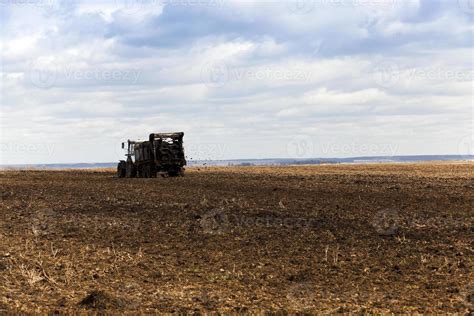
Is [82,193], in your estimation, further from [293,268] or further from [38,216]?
[293,268]

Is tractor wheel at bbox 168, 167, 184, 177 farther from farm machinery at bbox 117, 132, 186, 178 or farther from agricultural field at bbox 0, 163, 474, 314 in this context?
agricultural field at bbox 0, 163, 474, 314

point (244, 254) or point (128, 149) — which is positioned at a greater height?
point (128, 149)

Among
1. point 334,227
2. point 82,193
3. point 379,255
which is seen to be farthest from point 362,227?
point 82,193

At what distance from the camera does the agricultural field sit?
10.8 metres

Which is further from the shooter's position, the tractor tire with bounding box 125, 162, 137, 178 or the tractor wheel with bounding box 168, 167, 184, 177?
the tractor tire with bounding box 125, 162, 137, 178

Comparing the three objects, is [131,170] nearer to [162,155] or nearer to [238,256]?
[162,155]

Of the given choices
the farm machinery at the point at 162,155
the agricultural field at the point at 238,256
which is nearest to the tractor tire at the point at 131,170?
the farm machinery at the point at 162,155

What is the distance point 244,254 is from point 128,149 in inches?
1381

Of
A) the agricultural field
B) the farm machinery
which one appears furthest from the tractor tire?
the agricultural field

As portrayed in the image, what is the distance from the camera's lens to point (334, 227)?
58.0 ft

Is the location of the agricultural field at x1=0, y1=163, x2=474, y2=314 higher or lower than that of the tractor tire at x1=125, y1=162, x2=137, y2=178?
lower

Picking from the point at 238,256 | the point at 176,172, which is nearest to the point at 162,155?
the point at 176,172

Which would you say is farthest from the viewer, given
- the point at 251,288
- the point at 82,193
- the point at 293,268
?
the point at 82,193

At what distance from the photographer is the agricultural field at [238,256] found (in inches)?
424
